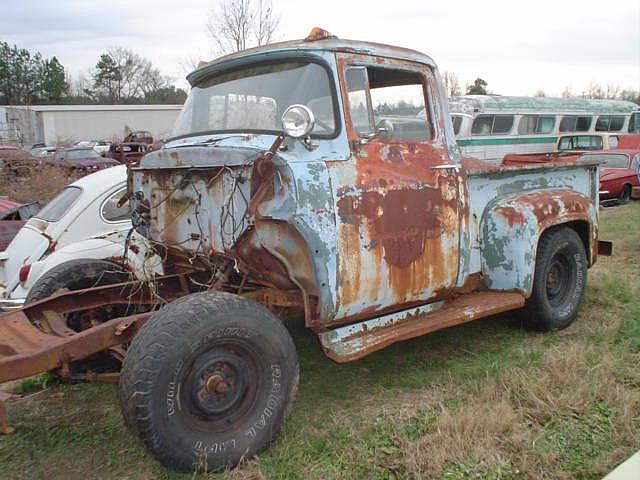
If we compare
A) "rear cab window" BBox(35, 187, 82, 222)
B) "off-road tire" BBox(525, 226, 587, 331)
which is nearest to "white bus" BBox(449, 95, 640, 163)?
"off-road tire" BBox(525, 226, 587, 331)

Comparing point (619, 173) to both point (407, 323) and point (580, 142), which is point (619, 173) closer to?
point (580, 142)

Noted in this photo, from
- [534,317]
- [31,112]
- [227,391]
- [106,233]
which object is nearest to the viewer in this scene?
[227,391]

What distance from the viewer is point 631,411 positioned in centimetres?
368

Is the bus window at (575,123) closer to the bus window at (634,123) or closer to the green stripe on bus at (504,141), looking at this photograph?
the green stripe on bus at (504,141)

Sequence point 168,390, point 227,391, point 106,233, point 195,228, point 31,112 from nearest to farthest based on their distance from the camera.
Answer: point 168,390 → point 227,391 → point 195,228 → point 106,233 → point 31,112

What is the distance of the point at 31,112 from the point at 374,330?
50.6 metres

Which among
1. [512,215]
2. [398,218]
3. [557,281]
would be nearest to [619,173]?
[557,281]

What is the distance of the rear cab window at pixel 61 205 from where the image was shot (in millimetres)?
6633

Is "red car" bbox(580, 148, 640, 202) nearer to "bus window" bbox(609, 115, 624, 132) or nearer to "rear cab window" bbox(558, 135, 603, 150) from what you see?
"rear cab window" bbox(558, 135, 603, 150)

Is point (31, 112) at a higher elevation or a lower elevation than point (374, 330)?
higher

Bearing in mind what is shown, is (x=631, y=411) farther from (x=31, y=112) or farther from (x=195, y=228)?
(x=31, y=112)

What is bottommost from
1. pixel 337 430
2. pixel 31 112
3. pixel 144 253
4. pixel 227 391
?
pixel 337 430

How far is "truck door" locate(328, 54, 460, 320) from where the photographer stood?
3.85m

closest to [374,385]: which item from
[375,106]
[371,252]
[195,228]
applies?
[371,252]
